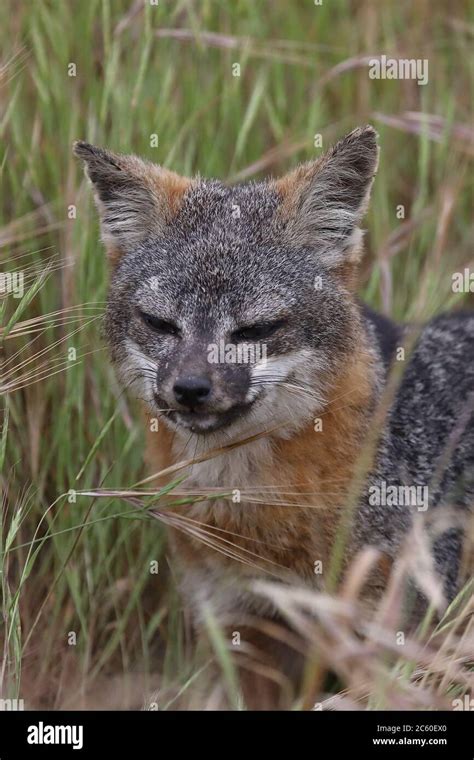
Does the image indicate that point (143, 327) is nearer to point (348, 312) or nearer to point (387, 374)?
point (348, 312)

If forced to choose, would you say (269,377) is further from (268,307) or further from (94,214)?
(94,214)

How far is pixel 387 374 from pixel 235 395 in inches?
38.4

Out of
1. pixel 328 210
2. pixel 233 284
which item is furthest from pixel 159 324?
pixel 328 210

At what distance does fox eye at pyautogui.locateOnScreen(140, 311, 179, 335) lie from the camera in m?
3.67

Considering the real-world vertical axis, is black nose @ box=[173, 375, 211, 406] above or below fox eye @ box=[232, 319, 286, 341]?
below

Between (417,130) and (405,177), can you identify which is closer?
(417,130)

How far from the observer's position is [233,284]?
3652 millimetres

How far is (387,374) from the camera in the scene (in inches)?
168

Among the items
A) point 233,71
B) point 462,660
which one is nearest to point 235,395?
point 462,660

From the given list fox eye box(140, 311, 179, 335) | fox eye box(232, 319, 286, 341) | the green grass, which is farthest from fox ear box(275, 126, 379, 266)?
the green grass

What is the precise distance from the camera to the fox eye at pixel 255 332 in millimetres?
3617

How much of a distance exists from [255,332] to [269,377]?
16cm

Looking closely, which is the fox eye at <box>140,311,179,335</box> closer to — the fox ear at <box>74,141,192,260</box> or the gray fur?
the gray fur

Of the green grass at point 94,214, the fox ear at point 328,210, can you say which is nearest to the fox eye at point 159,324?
the green grass at point 94,214
